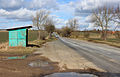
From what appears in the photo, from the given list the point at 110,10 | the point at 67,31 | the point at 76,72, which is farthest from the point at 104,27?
the point at 67,31

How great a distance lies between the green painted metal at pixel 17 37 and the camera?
17.5m

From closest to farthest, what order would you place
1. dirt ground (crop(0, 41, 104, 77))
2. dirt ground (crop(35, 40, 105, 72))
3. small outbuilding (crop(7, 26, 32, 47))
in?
dirt ground (crop(0, 41, 104, 77)) < dirt ground (crop(35, 40, 105, 72)) < small outbuilding (crop(7, 26, 32, 47))

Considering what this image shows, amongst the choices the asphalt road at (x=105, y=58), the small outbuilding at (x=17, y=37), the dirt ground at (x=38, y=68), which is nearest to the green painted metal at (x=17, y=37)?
the small outbuilding at (x=17, y=37)

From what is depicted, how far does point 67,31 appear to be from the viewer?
82812mm

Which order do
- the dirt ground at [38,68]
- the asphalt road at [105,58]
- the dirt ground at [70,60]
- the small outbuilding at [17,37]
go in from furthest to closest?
the small outbuilding at [17,37] → the dirt ground at [70,60] → the asphalt road at [105,58] → the dirt ground at [38,68]

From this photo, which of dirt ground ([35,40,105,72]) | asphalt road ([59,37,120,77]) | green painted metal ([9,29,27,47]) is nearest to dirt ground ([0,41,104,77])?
dirt ground ([35,40,105,72])

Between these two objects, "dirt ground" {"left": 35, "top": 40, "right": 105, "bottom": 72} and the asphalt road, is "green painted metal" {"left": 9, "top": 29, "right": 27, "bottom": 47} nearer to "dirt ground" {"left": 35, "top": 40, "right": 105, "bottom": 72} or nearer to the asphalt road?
"dirt ground" {"left": 35, "top": 40, "right": 105, "bottom": 72}

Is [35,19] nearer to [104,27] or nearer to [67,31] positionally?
[104,27]

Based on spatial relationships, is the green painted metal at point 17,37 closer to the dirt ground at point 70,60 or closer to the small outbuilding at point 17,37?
the small outbuilding at point 17,37

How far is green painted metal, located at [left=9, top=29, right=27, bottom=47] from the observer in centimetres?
1745

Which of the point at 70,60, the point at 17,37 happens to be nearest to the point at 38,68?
the point at 70,60

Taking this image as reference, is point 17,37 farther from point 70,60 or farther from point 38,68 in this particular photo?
point 38,68

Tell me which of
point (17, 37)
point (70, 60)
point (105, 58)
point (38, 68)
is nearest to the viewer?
point (38, 68)

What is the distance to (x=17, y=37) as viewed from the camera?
17531 mm
